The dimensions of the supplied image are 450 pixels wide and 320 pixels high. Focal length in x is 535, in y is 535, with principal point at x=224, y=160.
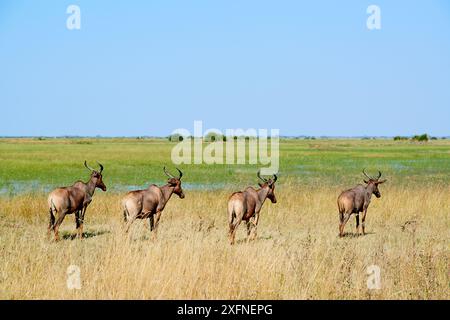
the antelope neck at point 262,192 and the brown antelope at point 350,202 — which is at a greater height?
the antelope neck at point 262,192

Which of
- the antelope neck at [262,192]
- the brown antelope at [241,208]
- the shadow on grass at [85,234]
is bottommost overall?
the shadow on grass at [85,234]

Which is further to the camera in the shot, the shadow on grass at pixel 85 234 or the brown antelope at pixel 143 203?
the shadow on grass at pixel 85 234

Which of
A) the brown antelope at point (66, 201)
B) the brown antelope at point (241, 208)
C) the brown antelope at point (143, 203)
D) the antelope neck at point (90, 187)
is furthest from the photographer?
the antelope neck at point (90, 187)

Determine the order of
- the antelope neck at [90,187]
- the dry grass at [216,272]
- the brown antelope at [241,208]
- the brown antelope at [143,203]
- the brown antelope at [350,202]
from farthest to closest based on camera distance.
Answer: the brown antelope at [350,202] → the antelope neck at [90,187] → the brown antelope at [143,203] → the brown antelope at [241,208] → the dry grass at [216,272]

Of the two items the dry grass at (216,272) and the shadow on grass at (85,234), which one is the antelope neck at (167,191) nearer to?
the shadow on grass at (85,234)

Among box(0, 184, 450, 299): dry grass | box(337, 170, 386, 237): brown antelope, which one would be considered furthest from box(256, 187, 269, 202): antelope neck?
box(0, 184, 450, 299): dry grass

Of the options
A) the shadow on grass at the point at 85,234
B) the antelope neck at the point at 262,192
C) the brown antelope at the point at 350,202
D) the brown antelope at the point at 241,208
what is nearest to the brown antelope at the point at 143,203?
the shadow on grass at the point at 85,234

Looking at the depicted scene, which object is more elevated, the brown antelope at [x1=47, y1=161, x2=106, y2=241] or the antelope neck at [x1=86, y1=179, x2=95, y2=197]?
the antelope neck at [x1=86, y1=179, x2=95, y2=197]

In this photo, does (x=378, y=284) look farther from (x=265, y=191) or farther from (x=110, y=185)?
(x=110, y=185)

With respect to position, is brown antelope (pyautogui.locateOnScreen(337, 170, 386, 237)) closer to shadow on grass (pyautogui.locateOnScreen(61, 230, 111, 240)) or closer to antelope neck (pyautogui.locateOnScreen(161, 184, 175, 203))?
antelope neck (pyautogui.locateOnScreen(161, 184, 175, 203))

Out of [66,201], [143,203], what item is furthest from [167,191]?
[66,201]

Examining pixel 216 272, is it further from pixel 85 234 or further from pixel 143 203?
pixel 85 234
